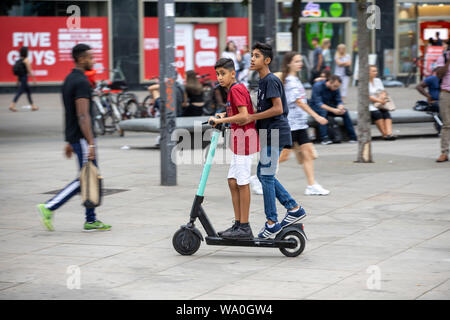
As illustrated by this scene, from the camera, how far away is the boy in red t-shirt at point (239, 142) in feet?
20.9

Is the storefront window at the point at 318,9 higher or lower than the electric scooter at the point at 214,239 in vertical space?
higher

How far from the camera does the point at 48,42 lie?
87.6ft

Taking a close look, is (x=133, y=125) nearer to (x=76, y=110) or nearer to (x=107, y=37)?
(x=76, y=110)

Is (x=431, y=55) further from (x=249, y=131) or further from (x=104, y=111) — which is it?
(x=249, y=131)

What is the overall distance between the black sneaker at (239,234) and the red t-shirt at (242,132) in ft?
2.01

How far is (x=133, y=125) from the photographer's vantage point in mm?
14992

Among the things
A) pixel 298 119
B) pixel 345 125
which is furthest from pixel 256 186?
pixel 345 125

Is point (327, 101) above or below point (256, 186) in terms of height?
above

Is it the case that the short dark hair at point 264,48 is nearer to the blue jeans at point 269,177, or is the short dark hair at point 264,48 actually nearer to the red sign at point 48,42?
the blue jeans at point 269,177

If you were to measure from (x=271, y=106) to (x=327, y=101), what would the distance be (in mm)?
8283

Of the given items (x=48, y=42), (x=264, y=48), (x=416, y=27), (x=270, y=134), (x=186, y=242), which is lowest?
(x=186, y=242)

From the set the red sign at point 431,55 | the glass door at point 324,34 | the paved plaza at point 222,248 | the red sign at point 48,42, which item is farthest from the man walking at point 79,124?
the glass door at point 324,34
